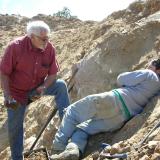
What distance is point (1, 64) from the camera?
22.6ft

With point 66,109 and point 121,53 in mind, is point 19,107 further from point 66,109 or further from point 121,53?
point 121,53

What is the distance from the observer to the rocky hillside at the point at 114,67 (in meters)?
6.48

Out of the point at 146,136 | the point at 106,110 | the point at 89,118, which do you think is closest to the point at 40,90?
the point at 89,118

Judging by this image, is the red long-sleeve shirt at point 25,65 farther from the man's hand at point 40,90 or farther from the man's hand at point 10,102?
the man's hand at point 10,102

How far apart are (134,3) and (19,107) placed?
616cm

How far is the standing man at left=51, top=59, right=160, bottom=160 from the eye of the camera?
710cm

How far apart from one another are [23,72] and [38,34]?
22.8 inches

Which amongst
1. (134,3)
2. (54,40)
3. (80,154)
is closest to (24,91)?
(80,154)

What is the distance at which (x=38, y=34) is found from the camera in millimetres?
Result: 6898

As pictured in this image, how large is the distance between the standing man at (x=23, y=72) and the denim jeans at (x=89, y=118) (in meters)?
0.54

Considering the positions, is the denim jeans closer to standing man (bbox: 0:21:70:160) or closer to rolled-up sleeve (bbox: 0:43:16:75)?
standing man (bbox: 0:21:70:160)

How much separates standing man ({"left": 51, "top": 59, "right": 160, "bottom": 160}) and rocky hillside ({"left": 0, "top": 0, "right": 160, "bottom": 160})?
15cm

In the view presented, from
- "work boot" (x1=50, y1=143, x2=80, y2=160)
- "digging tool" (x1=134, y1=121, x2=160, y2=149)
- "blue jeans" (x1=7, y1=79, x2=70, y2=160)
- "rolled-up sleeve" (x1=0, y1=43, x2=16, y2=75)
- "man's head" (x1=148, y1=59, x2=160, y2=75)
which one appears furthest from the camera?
"man's head" (x1=148, y1=59, x2=160, y2=75)

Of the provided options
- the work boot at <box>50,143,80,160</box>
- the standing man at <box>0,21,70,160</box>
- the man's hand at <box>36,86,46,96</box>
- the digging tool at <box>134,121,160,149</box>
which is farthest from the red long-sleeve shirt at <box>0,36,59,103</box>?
the digging tool at <box>134,121,160,149</box>
